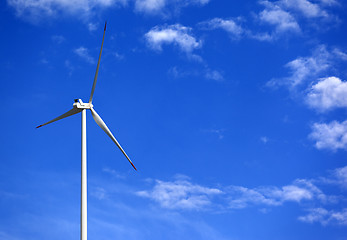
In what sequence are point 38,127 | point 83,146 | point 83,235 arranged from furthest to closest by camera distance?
point 38,127
point 83,146
point 83,235

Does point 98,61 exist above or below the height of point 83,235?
above

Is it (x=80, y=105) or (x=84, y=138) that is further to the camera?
(x=80, y=105)

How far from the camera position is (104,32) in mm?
54281

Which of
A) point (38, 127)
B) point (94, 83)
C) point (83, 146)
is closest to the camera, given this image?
point (83, 146)

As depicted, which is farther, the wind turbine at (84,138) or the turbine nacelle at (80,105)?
the turbine nacelle at (80,105)

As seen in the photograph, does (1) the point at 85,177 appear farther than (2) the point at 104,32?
No

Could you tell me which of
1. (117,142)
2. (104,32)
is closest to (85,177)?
(117,142)

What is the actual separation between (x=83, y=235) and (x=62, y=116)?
15687 millimetres

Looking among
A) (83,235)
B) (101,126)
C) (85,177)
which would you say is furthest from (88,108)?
(83,235)

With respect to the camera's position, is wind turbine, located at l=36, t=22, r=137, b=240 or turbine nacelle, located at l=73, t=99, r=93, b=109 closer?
wind turbine, located at l=36, t=22, r=137, b=240

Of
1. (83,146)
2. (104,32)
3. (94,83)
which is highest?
(104,32)

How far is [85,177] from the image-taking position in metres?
50.2

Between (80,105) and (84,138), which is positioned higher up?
(80,105)

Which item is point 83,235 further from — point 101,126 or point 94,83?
point 94,83
